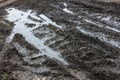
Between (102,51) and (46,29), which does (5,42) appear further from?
(102,51)

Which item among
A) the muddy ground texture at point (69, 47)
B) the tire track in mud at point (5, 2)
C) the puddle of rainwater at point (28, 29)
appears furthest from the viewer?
the tire track in mud at point (5, 2)

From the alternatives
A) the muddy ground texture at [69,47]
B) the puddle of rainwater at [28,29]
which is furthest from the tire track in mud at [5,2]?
the muddy ground texture at [69,47]

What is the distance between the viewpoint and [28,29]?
12.8 m

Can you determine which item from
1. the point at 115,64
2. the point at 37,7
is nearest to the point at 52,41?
the point at 115,64

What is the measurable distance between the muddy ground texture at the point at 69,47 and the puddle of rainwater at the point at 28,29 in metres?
0.07

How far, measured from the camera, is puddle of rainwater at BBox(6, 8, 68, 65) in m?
9.91

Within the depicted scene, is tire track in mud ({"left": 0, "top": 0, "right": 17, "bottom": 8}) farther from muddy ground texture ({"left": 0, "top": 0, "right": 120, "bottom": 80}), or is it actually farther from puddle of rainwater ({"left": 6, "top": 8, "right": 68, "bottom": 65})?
muddy ground texture ({"left": 0, "top": 0, "right": 120, "bottom": 80})

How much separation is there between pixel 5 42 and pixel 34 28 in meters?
1.75

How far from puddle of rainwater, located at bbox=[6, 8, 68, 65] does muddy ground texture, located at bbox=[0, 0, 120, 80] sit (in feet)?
0.23

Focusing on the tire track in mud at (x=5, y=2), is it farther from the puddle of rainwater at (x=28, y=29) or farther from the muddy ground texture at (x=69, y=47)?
the muddy ground texture at (x=69, y=47)

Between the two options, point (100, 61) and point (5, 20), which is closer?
point (100, 61)

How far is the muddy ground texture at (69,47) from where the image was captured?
8453mm

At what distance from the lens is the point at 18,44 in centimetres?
1112

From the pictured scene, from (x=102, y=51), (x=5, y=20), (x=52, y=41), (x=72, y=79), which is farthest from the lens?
(x=5, y=20)
